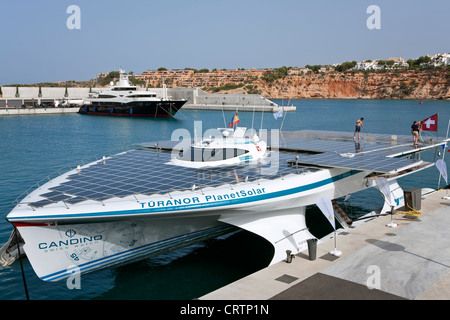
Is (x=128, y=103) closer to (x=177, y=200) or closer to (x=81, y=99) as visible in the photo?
(x=81, y=99)

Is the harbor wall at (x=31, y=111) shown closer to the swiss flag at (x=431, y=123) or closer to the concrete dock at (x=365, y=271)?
the swiss flag at (x=431, y=123)

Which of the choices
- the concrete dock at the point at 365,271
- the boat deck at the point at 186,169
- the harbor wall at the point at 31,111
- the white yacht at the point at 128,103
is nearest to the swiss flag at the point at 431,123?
the boat deck at the point at 186,169

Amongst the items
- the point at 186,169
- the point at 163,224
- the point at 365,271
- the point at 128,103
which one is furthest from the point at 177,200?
the point at 128,103

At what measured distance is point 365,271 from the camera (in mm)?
12812

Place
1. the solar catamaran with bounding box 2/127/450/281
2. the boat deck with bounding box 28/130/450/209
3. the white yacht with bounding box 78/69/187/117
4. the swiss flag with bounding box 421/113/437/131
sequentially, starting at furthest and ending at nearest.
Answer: the white yacht with bounding box 78/69/187/117 < the swiss flag with bounding box 421/113/437/131 < the boat deck with bounding box 28/130/450/209 < the solar catamaran with bounding box 2/127/450/281

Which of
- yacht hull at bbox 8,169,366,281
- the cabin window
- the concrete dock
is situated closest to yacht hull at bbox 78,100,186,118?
the cabin window

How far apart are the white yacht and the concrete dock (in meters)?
73.2

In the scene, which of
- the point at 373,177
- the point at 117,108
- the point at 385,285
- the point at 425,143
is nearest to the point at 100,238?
the point at 385,285

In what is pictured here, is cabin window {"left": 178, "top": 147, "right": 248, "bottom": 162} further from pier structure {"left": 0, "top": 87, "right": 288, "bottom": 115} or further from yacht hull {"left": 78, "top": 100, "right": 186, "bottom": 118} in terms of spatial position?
pier structure {"left": 0, "top": 87, "right": 288, "bottom": 115}

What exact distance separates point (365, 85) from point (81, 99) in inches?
4915

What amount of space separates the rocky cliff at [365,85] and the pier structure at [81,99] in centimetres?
6821

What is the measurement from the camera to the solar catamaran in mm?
13578

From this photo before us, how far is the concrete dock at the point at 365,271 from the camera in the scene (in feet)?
37.5

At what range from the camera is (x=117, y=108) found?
9031cm
